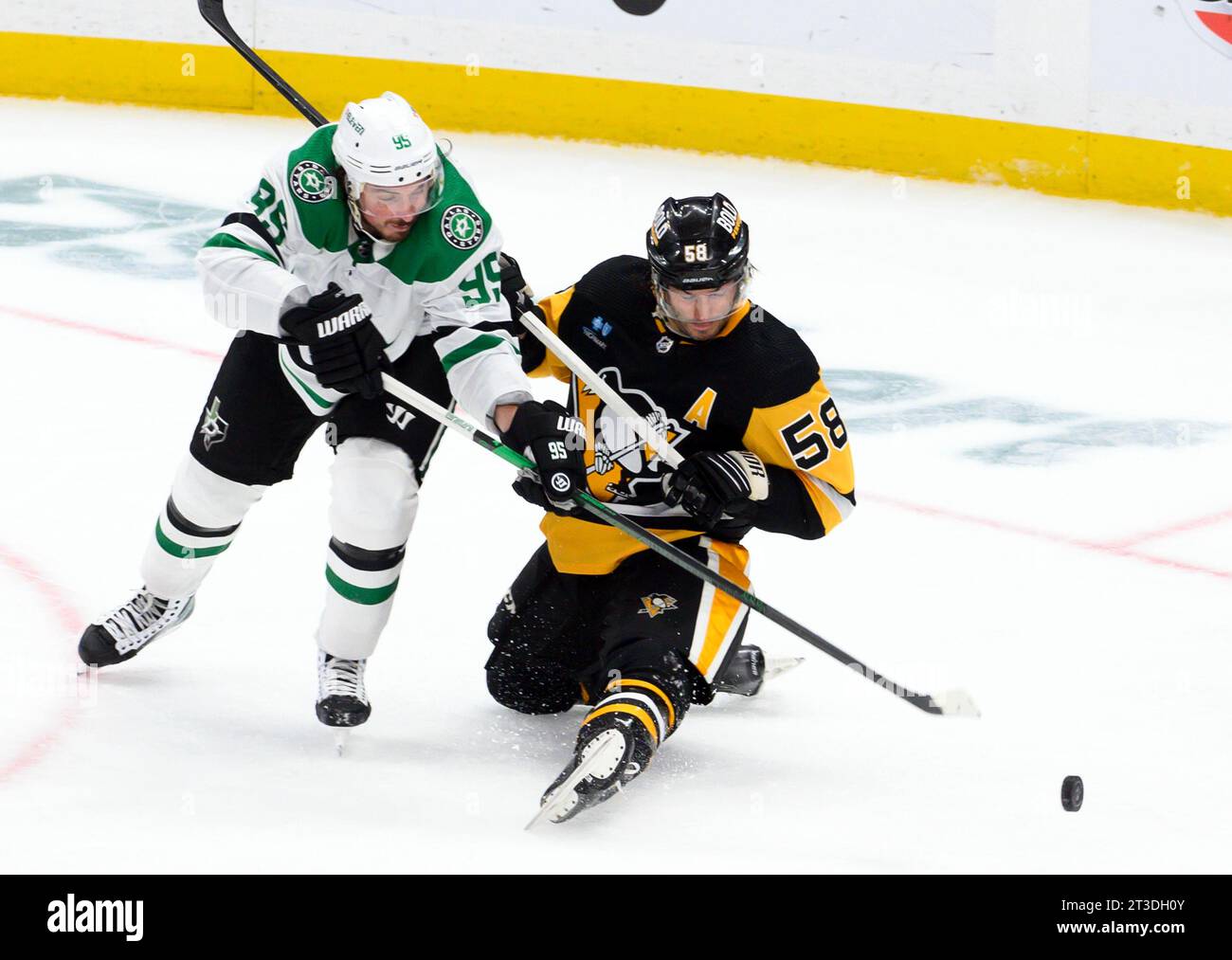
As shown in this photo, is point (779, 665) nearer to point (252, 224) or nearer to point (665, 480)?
point (665, 480)

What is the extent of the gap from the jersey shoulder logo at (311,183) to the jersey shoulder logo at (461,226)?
192 mm

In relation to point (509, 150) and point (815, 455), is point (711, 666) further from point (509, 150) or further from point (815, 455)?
point (509, 150)

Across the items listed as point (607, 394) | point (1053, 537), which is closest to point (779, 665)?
point (607, 394)

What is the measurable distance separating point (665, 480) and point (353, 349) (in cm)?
60

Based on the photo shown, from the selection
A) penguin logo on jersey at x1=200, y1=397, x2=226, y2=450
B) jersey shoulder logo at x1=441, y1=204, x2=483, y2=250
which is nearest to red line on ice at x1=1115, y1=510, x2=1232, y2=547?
jersey shoulder logo at x1=441, y1=204, x2=483, y2=250

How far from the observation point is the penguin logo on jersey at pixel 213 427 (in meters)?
3.14

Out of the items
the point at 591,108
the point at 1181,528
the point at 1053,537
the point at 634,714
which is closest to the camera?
the point at 634,714

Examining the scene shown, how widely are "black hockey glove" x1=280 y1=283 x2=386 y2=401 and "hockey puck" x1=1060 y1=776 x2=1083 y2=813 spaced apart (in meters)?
1.28

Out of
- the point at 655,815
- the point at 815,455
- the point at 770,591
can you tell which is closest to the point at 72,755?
the point at 655,815

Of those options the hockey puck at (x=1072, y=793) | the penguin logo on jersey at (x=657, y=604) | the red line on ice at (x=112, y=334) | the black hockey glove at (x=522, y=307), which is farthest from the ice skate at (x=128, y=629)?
the red line on ice at (x=112, y=334)

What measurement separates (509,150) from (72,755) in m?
4.30

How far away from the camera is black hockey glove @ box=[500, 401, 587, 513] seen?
297 cm

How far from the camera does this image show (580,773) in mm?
2777

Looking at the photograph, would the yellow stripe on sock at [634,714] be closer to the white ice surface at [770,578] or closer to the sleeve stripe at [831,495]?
the white ice surface at [770,578]
